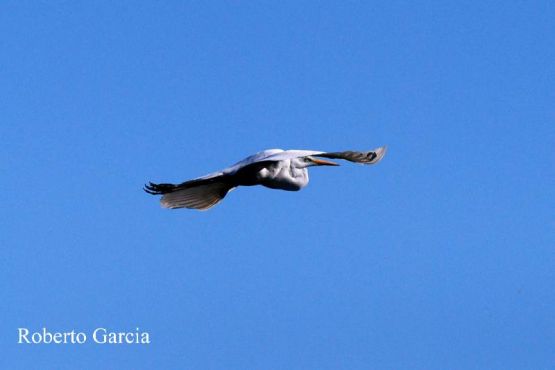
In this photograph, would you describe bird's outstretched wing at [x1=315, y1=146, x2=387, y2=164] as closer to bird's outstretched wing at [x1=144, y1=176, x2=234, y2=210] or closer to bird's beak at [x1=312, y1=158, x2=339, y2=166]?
bird's beak at [x1=312, y1=158, x2=339, y2=166]

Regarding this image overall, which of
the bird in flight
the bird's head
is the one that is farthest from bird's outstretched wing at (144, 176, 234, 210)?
the bird's head

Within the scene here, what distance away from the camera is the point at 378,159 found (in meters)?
24.4

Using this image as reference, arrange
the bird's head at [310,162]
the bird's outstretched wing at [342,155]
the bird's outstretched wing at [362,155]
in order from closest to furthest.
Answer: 1. the bird's outstretched wing at [342,155]
2. the bird's outstretched wing at [362,155]
3. the bird's head at [310,162]

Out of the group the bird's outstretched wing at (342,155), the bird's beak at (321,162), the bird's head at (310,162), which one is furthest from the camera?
the bird's beak at (321,162)

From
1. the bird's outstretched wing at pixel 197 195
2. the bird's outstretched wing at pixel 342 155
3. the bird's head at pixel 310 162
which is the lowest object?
the bird's outstretched wing at pixel 342 155

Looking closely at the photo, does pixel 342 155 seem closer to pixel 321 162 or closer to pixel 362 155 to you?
pixel 362 155

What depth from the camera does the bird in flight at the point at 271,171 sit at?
23312 mm

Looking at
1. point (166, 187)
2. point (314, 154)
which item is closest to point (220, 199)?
point (166, 187)

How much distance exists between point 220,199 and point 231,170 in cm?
199

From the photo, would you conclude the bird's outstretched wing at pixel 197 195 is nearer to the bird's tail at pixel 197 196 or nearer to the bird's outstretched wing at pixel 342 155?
the bird's tail at pixel 197 196

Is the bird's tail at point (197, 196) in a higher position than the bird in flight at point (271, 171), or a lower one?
higher

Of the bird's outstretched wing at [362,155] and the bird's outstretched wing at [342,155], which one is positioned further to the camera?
the bird's outstretched wing at [362,155]

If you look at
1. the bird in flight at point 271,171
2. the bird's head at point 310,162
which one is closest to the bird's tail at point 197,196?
the bird in flight at point 271,171

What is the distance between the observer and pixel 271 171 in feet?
77.4
